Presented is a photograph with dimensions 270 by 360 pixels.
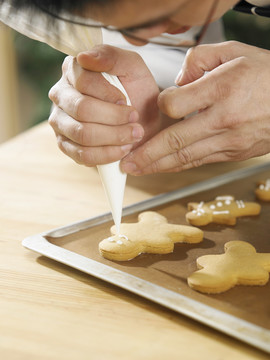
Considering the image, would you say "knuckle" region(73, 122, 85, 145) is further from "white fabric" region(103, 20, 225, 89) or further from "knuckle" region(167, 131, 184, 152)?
"white fabric" region(103, 20, 225, 89)

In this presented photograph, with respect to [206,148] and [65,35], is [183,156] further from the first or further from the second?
[65,35]

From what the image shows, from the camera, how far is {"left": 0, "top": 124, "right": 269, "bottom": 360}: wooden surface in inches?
22.5

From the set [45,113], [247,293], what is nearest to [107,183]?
[247,293]

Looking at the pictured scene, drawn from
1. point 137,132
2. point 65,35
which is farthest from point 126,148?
point 65,35

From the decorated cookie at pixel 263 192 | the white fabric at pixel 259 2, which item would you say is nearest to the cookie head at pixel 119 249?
the decorated cookie at pixel 263 192

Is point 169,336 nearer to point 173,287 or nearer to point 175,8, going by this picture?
point 173,287

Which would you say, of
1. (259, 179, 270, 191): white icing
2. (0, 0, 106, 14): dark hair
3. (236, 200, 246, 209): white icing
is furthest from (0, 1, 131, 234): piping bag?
(259, 179, 270, 191): white icing

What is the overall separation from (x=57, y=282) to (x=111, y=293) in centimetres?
8

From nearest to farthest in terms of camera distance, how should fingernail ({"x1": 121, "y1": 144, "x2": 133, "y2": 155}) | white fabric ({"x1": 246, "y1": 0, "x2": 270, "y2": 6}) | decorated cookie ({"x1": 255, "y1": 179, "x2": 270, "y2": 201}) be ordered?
1. fingernail ({"x1": 121, "y1": 144, "x2": 133, "y2": 155})
2. white fabric ({"x1": 246, "y1": 0, "x2": 270, "y2": 6})
3. decorated cookie ({"x1": 255, "y1": 179, "x2": 270, "y2": 201})

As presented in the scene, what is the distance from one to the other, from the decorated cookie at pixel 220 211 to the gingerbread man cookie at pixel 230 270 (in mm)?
122

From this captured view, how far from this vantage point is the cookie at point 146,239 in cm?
77

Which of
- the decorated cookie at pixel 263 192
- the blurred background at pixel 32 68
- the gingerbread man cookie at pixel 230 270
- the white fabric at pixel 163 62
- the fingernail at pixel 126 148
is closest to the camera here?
the gingerbread man cookie at pixel 230 270

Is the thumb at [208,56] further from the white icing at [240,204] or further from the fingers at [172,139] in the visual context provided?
the white icing at [240,204]

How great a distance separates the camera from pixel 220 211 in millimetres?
924
